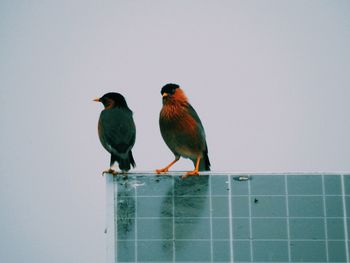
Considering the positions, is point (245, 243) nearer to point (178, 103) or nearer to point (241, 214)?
point (241, 214)

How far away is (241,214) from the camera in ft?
19.8

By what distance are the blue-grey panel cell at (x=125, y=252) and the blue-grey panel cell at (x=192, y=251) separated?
1.96 ft

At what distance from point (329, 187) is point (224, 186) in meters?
1.44

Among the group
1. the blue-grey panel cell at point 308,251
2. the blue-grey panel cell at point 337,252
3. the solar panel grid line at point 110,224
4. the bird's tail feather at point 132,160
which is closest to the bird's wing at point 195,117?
the bird's tail feather at point 132,160

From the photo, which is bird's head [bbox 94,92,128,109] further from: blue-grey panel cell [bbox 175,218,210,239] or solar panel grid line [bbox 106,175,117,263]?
blue-grey panel cell [bbox 175,218,210,239]

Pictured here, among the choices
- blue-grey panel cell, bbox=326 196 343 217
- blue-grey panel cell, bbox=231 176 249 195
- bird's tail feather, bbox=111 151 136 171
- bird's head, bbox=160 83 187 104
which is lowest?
blue-grey panel cell, bbox=326 196 343 217

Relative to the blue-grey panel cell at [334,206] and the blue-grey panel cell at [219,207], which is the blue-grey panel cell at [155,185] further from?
the blue-grey panel cell at [334,206]

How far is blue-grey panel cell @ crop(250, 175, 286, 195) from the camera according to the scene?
20.0ft

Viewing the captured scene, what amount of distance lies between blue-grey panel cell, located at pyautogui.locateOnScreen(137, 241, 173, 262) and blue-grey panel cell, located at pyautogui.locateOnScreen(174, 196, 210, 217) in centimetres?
44

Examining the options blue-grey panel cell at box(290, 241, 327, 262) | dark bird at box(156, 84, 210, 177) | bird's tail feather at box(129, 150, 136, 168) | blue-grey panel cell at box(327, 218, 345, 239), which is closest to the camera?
blue-grey panel cell at box(290, 241, 327, 262)

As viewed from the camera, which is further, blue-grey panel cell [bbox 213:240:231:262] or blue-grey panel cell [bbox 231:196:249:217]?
blue-grey panel cell [bbox 231:196:249:217]

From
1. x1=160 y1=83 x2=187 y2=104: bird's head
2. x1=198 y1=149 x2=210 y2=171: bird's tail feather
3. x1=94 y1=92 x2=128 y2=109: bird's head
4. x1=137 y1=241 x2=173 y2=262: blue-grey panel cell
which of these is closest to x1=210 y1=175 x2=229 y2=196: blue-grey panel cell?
x1=137 y1=241 x2=173 y2=262: blue-grey panel cell

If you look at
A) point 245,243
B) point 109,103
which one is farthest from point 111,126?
point 245,243

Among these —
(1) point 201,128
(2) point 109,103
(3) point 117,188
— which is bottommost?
(3) point 117,188
